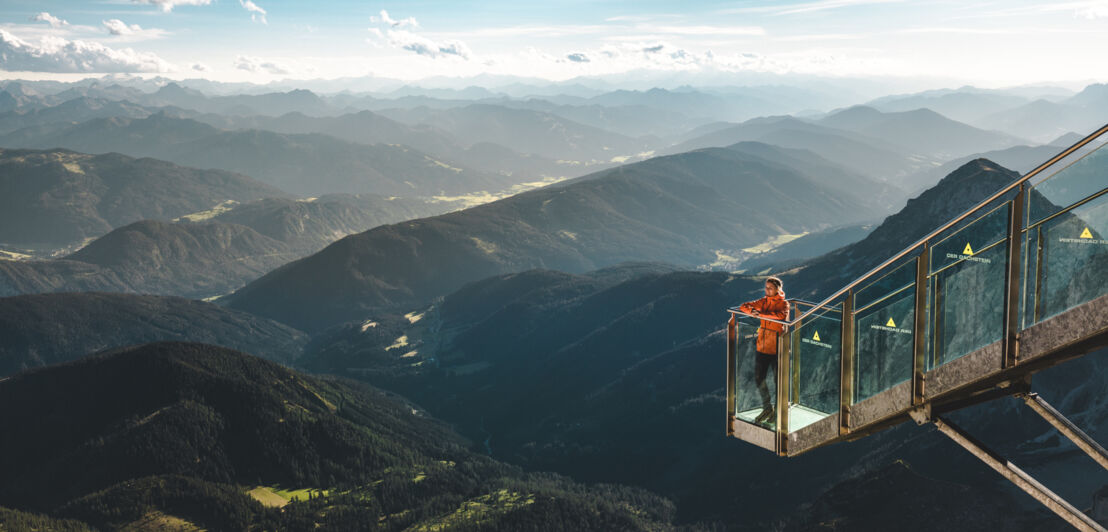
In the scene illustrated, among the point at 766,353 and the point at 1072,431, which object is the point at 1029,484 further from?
the point at 766,353

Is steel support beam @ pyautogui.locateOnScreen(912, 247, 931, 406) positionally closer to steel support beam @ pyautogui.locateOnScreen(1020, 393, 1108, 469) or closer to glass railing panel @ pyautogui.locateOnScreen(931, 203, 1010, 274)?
glass railing panel @ pyautogui.locateOnScreen(931, 203, 1010, 274)

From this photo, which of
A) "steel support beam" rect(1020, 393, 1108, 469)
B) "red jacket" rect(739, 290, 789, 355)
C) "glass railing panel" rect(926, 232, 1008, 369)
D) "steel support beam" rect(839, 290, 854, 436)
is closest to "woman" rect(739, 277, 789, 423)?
"red jacket" rect(739, 290, 789, 355)

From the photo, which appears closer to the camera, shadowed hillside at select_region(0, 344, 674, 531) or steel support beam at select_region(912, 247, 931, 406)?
steel support beam at select_region(912, 247, 931, 406)

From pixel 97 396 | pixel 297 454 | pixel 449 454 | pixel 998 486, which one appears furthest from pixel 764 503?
pixel 97 396

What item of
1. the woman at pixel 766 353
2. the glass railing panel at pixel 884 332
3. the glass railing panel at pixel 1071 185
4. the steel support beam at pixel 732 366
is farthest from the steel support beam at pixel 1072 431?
the steel support beam at pixel 732 366

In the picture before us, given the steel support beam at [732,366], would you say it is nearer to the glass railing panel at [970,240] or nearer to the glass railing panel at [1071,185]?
the glass railing panel at [970,240]

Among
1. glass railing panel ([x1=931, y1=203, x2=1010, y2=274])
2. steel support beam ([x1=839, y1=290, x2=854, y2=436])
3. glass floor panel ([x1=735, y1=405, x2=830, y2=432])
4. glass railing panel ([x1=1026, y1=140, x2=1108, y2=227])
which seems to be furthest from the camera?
glass floor panel ([x1=735, y1=405, x2=830, y2=432])
